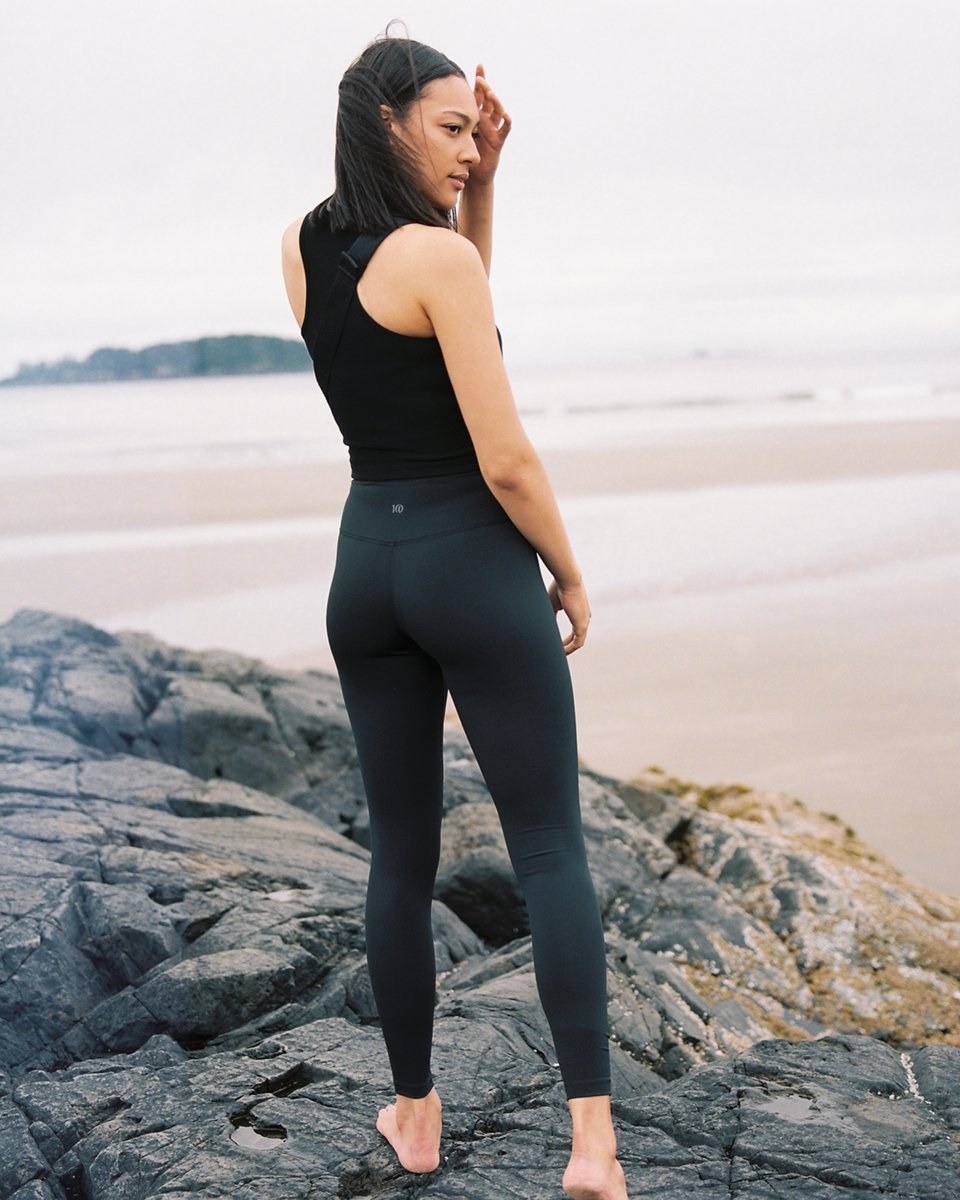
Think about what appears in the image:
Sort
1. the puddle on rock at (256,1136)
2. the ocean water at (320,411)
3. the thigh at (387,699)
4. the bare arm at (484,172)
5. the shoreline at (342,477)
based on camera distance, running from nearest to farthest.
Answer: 1. the thigh at (387,699)
2. the bare arm at (484,172)
3. the puddle on rock at (256,1136)
4. the shoreline at (342,477)
5. the ocean water at (320,411)

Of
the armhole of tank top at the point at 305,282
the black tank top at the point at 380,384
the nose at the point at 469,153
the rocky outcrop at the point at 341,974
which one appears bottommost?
the rocky outcrop at the point at 341,974

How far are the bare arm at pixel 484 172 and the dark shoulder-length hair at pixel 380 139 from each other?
0.86ft

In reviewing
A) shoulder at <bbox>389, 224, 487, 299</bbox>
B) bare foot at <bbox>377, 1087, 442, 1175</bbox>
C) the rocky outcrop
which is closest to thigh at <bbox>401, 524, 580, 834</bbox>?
shoulder at <bbox>389, 224, 487, 299</bbox>

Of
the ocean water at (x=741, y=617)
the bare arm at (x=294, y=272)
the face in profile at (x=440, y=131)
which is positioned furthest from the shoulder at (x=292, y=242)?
the ocean water at (x=741, y=617)

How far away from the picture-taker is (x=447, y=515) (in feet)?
7.18

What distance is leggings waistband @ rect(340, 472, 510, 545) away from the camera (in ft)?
7.18

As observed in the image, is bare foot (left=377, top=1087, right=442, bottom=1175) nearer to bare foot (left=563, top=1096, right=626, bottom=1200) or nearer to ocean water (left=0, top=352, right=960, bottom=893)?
bare foot (left=563, top=1096, right=626, bottom=1200)

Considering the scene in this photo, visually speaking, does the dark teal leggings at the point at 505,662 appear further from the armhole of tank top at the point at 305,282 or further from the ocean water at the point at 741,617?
the ocean water at the point at 741,617

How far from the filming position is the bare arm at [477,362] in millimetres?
2043

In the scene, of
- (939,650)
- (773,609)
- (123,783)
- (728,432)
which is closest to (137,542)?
(773,609)

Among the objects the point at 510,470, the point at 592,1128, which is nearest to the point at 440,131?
the point at 510,470

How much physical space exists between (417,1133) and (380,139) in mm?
1737

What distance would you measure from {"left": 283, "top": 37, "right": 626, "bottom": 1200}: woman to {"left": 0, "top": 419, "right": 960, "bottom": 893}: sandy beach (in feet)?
13.7

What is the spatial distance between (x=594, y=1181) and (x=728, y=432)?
80.5ft
